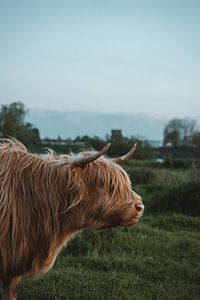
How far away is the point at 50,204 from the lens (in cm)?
493

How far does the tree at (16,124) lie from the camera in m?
40.9

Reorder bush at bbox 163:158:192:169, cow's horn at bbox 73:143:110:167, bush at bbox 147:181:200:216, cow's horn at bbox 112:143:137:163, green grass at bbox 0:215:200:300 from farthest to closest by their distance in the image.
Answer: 1. bush at bbox 163:158:192:169
2. bush at bbox 147:181:200:216
3. green grass at bbox 0:215:200:300
4. cow's horn at bbox 112:143:137:163
5. cow's horn at bbox 73:143:110:167

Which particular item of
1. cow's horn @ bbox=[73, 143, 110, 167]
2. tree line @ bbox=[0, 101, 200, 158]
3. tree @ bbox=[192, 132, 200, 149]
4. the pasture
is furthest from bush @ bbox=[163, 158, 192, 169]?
cow's horn @ bbox=[73, 143, 110, 167]

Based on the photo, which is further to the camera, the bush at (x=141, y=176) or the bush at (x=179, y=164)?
the bush at (x=179, y=164)

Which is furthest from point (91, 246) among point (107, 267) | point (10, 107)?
point (10, 107)

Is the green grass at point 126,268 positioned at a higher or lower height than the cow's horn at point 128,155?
lower

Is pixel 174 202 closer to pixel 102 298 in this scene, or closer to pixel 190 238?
pixel 190 238

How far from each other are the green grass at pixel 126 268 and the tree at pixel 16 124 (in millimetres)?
30507

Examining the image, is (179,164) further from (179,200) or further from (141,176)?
(179,200)

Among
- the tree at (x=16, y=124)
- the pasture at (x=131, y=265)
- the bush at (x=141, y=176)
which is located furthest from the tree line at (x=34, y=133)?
the pasture at (x=131, y=265)

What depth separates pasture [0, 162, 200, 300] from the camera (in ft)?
22.0

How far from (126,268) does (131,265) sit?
0.44 ft

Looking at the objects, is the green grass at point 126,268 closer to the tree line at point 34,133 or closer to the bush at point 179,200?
the bush at point 179,200

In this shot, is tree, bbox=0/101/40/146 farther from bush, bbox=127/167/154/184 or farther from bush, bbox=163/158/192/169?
bush, bbox=127/167/154/184
